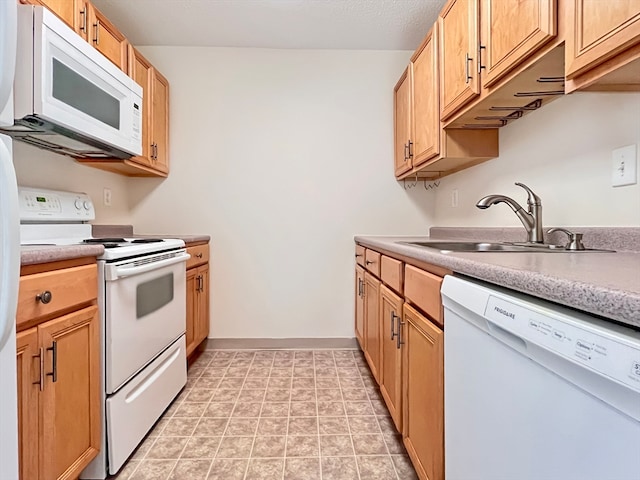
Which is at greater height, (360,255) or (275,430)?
(360,255)

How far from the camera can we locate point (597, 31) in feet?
2.76

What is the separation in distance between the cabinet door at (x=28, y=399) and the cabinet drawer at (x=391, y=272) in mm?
1248

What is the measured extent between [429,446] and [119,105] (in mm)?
1955

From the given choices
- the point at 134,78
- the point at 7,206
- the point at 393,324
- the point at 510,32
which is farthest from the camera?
the point at 134,78

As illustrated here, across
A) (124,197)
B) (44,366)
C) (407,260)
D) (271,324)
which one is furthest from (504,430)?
(124,197)

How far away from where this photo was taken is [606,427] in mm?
435

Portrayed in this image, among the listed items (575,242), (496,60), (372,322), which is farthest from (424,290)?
(372,322)

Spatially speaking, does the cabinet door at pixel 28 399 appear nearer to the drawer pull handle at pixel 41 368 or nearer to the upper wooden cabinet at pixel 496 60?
the drawer pull handle at pixel 41 368

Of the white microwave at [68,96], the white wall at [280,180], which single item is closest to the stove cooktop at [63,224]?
the white microwave at [68,96]

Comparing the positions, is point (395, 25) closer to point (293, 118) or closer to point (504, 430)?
point (293, 118)

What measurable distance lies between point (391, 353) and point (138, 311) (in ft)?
3.68

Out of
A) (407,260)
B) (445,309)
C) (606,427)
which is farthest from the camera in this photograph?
(407,260)

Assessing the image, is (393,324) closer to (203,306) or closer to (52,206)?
(203,306)

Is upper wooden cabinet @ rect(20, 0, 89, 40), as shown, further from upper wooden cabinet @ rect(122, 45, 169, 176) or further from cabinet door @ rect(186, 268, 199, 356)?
cabinet door @ rect(186, 268, 199, 356)
